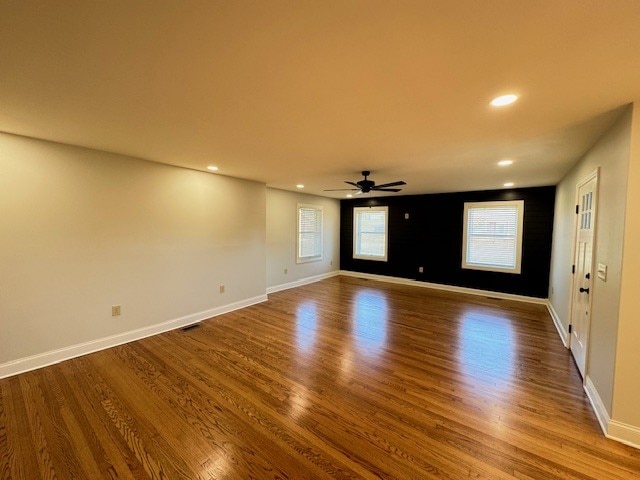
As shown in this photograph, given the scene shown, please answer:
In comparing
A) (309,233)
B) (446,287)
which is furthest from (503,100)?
(309,233)

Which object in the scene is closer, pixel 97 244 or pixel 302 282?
pixel 97 244

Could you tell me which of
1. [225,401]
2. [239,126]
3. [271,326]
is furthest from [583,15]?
[271,326]

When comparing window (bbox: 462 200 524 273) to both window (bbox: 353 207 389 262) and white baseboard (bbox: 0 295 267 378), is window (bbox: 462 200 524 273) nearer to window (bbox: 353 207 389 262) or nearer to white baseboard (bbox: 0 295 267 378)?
window (bbox: 353 207 389 262)

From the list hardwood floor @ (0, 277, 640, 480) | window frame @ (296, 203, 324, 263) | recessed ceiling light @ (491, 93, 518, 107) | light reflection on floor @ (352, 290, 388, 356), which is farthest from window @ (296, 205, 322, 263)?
recessed ceiling light @ (491, 93, 518, 107)

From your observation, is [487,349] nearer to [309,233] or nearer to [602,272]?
[602,272]

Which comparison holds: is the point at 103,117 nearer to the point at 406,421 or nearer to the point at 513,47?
the point at 513,47

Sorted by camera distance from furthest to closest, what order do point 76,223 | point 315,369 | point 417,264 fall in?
point 417,264 → point 76,223 → point 315,369

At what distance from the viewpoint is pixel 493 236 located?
608 centimetres

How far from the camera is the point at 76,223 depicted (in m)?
3.08

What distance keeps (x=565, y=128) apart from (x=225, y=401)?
3792 mm

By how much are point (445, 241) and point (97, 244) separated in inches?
266

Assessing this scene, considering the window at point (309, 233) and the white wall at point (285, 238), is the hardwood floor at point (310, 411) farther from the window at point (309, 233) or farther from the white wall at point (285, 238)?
the window at point (309, 233)

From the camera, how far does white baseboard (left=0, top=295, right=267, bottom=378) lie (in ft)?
9.00

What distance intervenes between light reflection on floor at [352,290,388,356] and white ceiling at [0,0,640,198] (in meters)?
2.46
